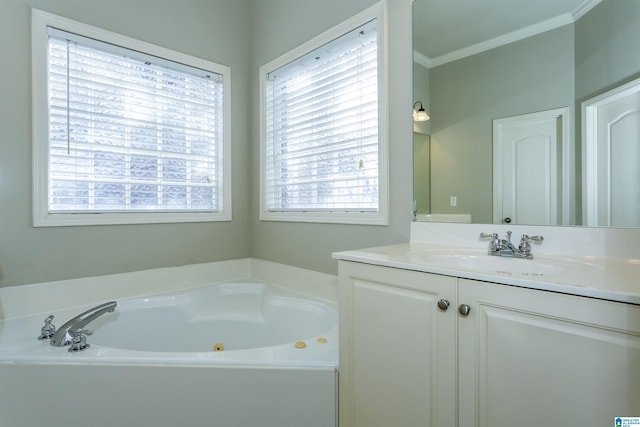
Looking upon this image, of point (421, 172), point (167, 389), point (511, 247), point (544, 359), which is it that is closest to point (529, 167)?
point (511, 247)

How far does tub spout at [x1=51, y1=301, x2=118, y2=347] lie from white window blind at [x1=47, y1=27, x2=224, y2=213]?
61cm

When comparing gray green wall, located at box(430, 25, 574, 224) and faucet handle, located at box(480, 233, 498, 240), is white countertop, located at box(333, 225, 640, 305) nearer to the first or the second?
faucet handle, located at box(480, 233, 498, 240)

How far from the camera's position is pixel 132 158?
211 centimetres

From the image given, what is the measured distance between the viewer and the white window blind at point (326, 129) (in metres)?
1.83

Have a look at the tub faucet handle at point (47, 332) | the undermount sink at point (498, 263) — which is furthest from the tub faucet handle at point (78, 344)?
the undermount sink at point (498, 263)

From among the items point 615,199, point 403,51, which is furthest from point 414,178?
point 615,199

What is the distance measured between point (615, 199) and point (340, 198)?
4.11ft

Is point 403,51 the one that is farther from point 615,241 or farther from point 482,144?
point 615,241

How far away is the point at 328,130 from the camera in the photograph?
2066mm

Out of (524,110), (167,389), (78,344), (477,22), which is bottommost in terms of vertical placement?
(167,389)

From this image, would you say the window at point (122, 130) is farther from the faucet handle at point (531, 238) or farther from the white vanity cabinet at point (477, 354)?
the faucet handle at point (531, 238)

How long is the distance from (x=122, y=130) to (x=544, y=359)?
236 centimetres

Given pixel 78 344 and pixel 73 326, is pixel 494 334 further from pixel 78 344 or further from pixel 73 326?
pixel 73 326

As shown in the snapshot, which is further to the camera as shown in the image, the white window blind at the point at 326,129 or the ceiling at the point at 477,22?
the white window blind at the point at 326,129
